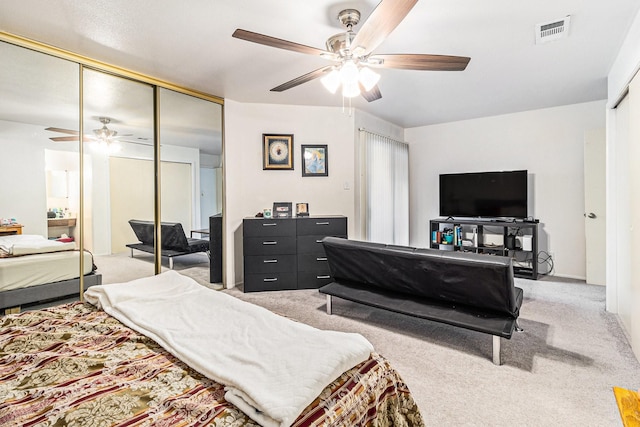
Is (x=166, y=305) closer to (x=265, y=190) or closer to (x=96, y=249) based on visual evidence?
(x=96, y=249)

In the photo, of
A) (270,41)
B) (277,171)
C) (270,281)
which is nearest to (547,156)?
(277,171)

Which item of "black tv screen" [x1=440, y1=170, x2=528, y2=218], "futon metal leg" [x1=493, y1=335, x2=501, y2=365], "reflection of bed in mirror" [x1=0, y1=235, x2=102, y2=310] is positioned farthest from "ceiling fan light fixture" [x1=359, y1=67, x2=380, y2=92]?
"black tv screen" [x1=440, y1=170, x2=528, y2=218]

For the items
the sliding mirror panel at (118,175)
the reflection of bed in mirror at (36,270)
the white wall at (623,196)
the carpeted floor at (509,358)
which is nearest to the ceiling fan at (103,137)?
the sliding mirror panel at (118,175)

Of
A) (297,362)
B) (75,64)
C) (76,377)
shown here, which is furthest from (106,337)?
(75,64)

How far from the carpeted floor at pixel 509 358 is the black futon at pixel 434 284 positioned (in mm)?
244

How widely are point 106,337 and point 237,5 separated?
6.83ft

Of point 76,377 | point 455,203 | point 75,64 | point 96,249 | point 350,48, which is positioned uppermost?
point 75,64

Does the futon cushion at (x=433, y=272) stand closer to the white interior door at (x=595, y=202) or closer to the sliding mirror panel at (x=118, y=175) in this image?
the sliding mirror panel at (x=118, y=175)

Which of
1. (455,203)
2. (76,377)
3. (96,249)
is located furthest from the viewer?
(455,203)

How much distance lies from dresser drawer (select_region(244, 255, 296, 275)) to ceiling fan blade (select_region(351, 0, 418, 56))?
262 centimetres

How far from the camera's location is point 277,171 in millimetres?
4480

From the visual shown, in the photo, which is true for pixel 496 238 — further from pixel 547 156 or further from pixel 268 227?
pixel 268 227

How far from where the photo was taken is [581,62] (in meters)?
3.10

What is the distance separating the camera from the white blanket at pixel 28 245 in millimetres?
2508
